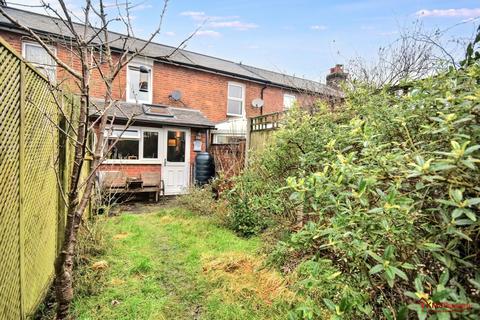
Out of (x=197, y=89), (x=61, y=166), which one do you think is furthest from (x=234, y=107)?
(x=61, y=166)

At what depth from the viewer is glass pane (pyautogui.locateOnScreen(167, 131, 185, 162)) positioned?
1224 cm

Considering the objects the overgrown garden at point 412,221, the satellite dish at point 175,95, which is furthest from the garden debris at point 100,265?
the satellite dish at point 175,95

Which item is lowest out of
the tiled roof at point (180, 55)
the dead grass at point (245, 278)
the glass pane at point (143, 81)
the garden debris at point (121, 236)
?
the garden debris at point (121, 236)

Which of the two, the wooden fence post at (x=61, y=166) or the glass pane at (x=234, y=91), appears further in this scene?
the glass pane at (x=234, y=91)

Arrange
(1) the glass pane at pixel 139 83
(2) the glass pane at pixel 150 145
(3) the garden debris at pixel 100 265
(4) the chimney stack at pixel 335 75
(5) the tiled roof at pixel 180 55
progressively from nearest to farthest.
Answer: (3) the garden debris at pixel 100 265 < (5) the tiled roof at pixel 180 55 < (2) the glass pane at pixel 150 145 < (1) the glass pane at pixel 139 83 < (4) the chimney stack at pixel 335 75

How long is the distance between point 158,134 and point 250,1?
606 centimetres

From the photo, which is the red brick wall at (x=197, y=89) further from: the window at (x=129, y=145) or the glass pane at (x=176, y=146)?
the window at (x=129, y=145)

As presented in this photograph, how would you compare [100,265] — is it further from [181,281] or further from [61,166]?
[61,166]

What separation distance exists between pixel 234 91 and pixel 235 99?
0.41 m

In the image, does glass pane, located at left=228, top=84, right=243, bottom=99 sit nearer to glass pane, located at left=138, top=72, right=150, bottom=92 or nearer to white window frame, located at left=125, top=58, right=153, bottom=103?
white window frame, located at left=125, top=58, right=153, bottom=103

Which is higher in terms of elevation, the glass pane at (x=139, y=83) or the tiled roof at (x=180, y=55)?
the tiled roof at (x=180, y=55)

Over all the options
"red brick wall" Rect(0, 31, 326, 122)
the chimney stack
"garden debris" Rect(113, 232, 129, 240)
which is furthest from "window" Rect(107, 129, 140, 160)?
the chimney stack

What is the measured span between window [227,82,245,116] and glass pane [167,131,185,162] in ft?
11.5

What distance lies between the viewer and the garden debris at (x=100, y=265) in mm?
4164
